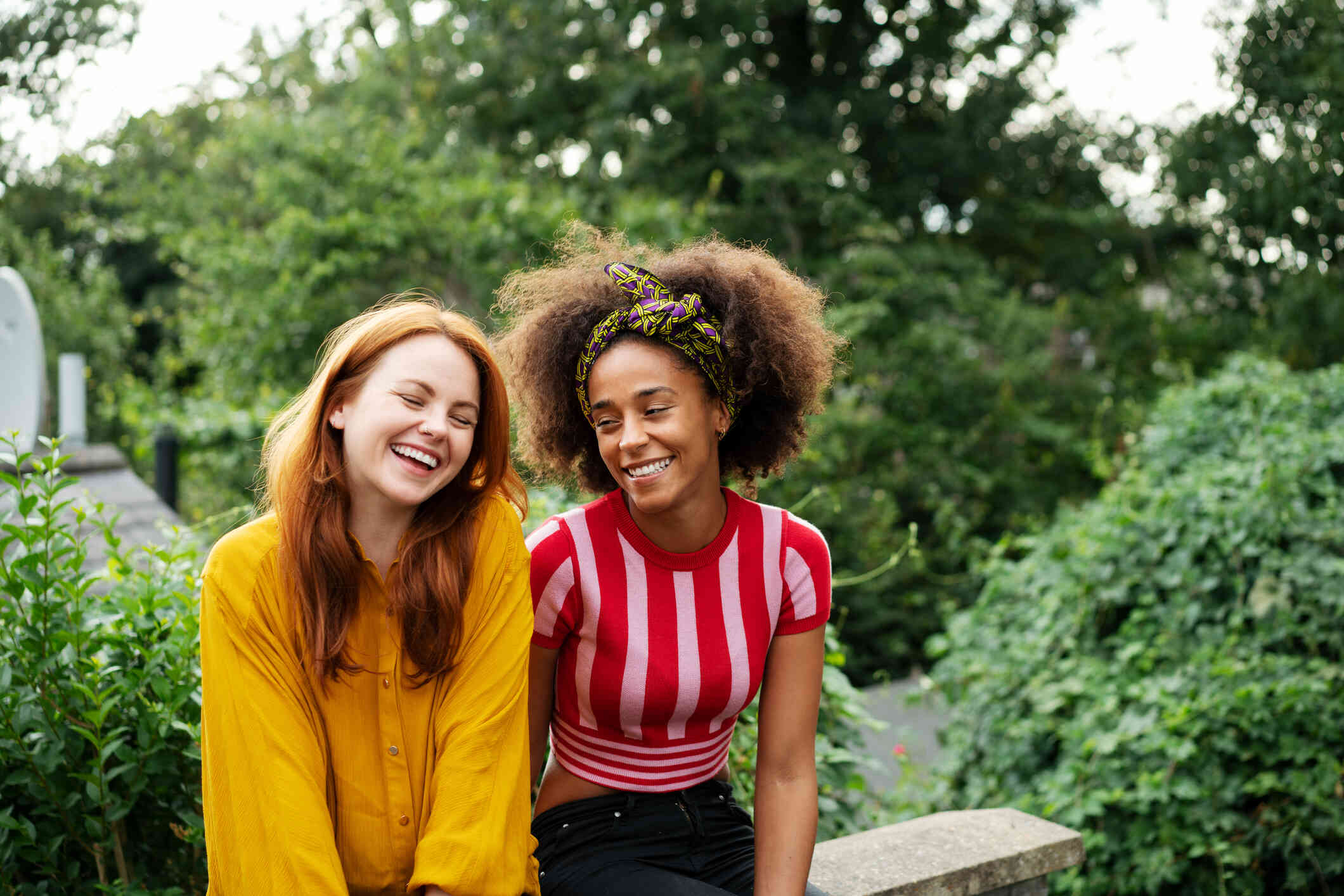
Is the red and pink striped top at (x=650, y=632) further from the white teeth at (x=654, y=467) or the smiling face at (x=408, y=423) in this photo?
the smiling face at (x=408, y=423)

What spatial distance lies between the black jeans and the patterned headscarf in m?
0.72

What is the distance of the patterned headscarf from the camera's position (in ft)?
6.13

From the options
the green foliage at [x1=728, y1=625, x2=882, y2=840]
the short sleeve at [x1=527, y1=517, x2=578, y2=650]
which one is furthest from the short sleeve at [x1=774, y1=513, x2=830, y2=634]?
the green foliage at [x1=728, y1=625, x2=882, y2=840]

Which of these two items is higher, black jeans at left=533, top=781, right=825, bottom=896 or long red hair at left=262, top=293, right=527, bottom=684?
long red hair at left=262, top=293, right=527, bottom=684

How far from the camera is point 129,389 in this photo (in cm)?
800

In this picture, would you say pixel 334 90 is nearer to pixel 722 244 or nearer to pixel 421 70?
pixel 421 70

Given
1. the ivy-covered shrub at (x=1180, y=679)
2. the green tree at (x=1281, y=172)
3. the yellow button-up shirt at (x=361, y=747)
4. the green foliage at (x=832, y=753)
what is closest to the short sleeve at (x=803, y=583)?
the yellow button-up shirt at (x=361, y=747)

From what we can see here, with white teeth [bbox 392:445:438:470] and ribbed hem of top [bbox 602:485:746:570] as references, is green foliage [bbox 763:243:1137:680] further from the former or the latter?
white teeth [bbox 392:445:438:470]

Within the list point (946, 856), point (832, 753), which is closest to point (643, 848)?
point (946, 856)

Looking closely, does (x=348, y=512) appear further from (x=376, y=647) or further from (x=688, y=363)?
(x=688, y=363)

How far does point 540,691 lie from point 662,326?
0.70 meters

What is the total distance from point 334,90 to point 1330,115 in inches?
425

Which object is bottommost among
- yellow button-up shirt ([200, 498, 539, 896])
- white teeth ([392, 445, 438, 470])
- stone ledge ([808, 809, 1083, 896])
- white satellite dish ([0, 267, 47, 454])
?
stone ledge ([808, 809, 1083, 896])

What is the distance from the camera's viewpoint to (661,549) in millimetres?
1968
